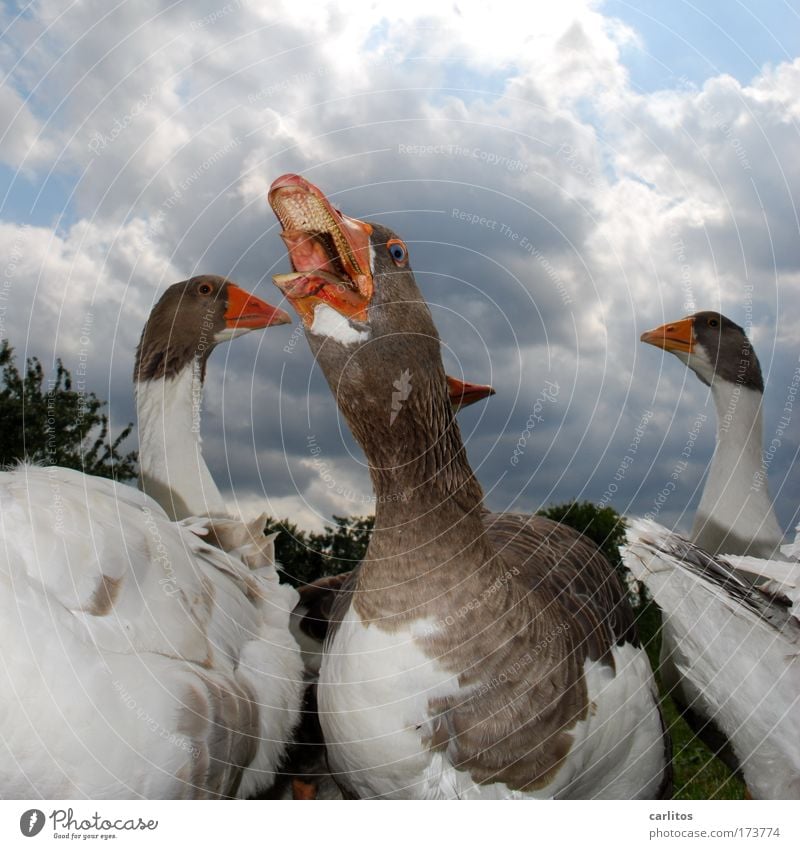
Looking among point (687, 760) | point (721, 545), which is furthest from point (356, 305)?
point (687, 760)

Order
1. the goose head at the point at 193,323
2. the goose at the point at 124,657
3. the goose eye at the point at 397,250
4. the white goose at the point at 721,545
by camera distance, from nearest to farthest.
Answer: the goose at the point at 124,657 < the goose eye at the point at 397,250 < the white goose at the point at 721,545 < the goose head at the point at 193,323

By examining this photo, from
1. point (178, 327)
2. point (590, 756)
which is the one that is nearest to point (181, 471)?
point (178, 327)

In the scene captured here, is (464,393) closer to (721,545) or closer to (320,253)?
(320,253)

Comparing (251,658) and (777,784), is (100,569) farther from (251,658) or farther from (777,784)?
(777,784)

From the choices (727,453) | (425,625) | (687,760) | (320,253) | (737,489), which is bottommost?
(687,760)

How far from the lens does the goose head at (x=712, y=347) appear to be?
2334 mm

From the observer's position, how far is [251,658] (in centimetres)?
181

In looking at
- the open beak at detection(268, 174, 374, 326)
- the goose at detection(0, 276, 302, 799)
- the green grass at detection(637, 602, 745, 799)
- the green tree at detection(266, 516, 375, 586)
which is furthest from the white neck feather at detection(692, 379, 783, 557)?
the open beak at detection(268, 174, 374, 326)

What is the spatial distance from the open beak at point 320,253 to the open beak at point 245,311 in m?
0.89

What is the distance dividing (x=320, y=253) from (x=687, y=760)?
2.22 m

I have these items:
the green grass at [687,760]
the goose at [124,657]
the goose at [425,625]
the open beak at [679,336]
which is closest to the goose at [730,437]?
the open beak at [679,336]

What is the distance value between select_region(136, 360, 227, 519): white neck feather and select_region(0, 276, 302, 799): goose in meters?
0.46

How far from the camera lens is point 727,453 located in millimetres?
2545

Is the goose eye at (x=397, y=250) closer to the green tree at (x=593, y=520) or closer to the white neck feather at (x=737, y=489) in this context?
the green tree at (x=593, y=520)
